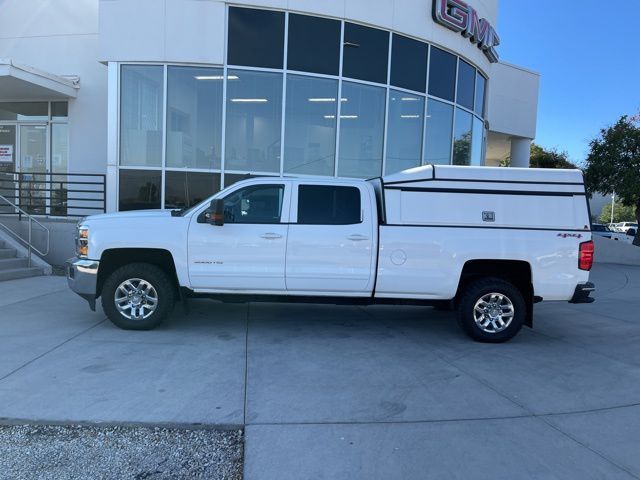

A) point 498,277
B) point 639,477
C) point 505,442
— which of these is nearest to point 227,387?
point 505,442

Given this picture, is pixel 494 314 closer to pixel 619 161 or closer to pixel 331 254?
pixel 331 254

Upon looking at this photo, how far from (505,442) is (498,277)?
309 centimetres

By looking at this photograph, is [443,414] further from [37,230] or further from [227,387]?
[37,230]

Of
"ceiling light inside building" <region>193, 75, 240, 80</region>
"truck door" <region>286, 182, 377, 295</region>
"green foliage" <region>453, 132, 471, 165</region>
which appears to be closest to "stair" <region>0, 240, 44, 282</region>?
"ceiling light inside building" <region>193, 75, 240, 80</region>

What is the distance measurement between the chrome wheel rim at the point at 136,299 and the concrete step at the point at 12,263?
16.8 ft

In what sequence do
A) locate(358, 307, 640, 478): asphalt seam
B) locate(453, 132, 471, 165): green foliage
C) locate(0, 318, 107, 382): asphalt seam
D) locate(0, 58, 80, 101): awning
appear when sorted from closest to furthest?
locate(358, 307, 640, 478): asphalt seam
locate(0, 318, 107, 382): asphalt seam
locate(0, 58, 80, 101): awning
locate(453, 132, 471, 165): green foliage

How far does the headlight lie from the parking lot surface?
38.6 inches

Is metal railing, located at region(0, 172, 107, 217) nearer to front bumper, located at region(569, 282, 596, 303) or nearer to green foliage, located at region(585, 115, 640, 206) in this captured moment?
front bumper, located at region(569, 282, 596, 303)

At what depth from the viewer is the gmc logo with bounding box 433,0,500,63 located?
12.5 m

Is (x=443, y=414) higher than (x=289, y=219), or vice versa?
(x=289, y=219)

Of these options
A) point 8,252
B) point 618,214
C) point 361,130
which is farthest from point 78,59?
point 618,214

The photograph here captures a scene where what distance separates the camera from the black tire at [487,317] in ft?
20.9

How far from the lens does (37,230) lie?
1161 centimetres

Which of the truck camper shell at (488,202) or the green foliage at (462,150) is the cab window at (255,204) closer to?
the truck camper shell at (488,202)
